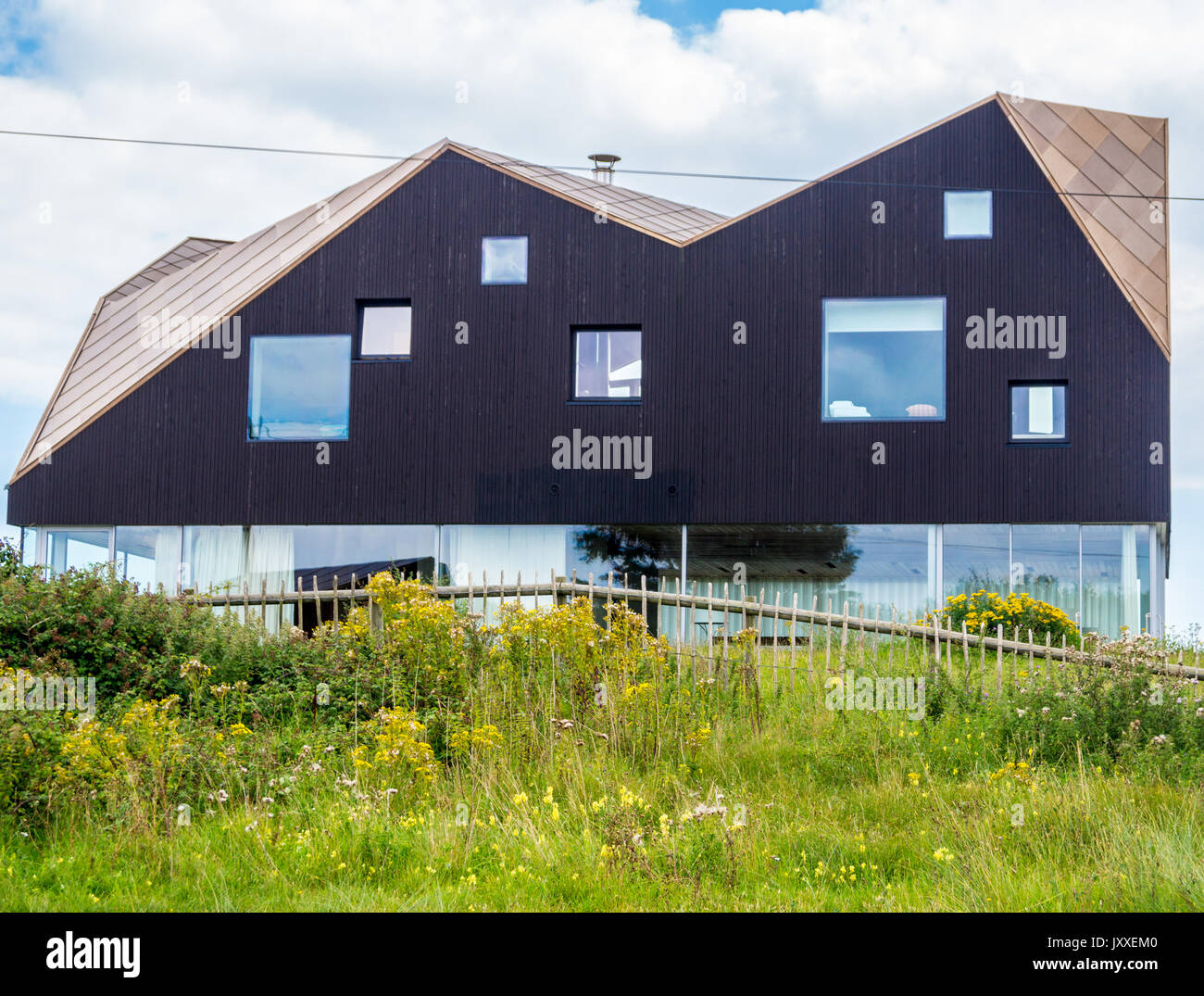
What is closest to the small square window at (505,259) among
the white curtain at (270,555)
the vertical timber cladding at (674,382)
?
the vertical timber cladding at (674,382)

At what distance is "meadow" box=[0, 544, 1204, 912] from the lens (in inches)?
220

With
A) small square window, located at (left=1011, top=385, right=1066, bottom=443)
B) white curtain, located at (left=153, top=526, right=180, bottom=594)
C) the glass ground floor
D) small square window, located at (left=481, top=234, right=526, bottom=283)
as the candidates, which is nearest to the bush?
the glass ground floor

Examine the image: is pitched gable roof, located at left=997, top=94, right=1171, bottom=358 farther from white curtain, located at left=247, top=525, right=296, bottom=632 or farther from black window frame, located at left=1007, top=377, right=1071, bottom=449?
white curtain, located at left=247, top=525, right=296, bottom=632

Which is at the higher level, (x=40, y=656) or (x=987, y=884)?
(x=40, y=656)

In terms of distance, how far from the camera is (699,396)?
56.3 feet

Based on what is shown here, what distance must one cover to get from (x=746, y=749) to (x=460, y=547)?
Answer: 984 centimetres

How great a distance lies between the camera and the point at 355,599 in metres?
12.2

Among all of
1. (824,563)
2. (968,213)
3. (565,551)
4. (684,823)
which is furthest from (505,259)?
(684,823)

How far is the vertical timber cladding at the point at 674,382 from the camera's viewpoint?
54.4 ft

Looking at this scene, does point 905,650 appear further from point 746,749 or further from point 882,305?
point 882,305

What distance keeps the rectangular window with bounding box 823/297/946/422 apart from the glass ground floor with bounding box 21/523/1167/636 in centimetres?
173

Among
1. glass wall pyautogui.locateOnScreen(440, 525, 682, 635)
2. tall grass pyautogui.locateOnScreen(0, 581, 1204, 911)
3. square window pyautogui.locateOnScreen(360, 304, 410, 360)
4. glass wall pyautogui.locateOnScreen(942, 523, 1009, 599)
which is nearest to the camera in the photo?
tall grass pyautogui.locateOnScreen(0, 581, 1204, 911)

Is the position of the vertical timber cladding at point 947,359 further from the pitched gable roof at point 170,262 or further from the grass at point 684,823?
the pitched gable roof at point 170,262
